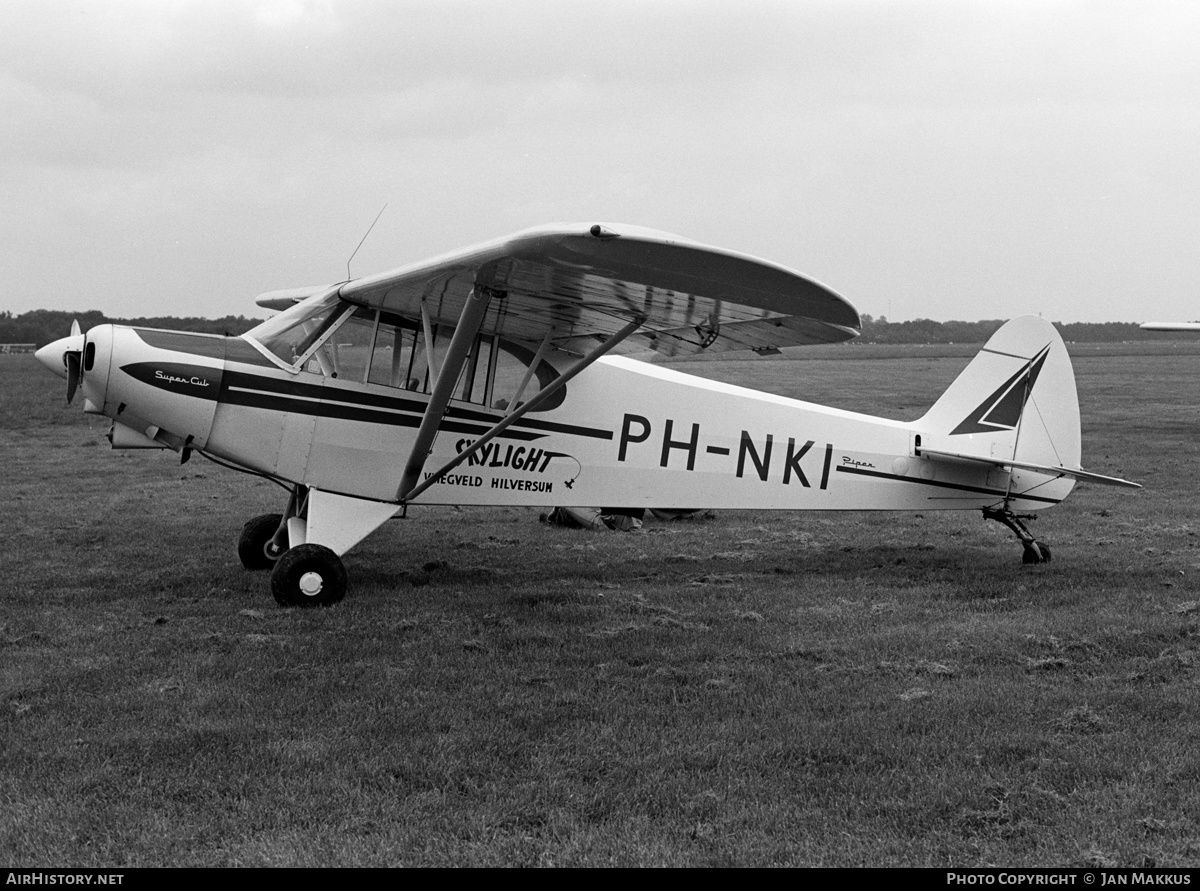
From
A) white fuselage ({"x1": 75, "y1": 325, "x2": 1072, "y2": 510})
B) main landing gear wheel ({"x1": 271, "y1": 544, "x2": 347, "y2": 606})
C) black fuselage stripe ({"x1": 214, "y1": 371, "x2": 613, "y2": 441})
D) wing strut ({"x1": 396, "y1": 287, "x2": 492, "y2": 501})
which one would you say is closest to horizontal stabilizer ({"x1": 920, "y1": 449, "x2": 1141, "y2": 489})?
white fuselage ({"x1": 75, "y1": 325, "x2": 1072, "y2": 510})

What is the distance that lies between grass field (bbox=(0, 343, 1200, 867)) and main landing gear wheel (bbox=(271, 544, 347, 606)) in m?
0.15

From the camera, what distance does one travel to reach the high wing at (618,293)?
581 cm

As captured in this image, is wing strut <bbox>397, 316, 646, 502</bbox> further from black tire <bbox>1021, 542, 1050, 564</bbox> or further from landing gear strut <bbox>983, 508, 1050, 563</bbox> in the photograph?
black tire <bbox>1021, 542, 1050, 564</bbox>

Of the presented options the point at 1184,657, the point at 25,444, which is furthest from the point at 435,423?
the point at 25,444

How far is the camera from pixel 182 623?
7.24 metres

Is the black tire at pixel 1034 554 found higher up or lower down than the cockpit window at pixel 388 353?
lower down

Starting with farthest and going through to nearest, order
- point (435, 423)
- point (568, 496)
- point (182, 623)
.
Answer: point (568, 496)
point (435, 423)
point (182, 623)

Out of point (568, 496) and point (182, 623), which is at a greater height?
point (568, 496)

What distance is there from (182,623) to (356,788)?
3.33 m

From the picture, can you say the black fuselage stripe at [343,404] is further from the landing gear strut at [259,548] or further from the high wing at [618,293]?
the landing gear strut at [259,548]

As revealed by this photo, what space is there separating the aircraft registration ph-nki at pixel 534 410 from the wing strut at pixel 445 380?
2cm

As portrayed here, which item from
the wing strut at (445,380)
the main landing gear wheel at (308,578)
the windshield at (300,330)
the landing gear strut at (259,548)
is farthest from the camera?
the landing gear strut at (259,548)

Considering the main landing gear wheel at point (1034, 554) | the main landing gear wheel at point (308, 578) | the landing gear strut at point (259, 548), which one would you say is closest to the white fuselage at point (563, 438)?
the main landing gear wheel at point (1034, 554)
